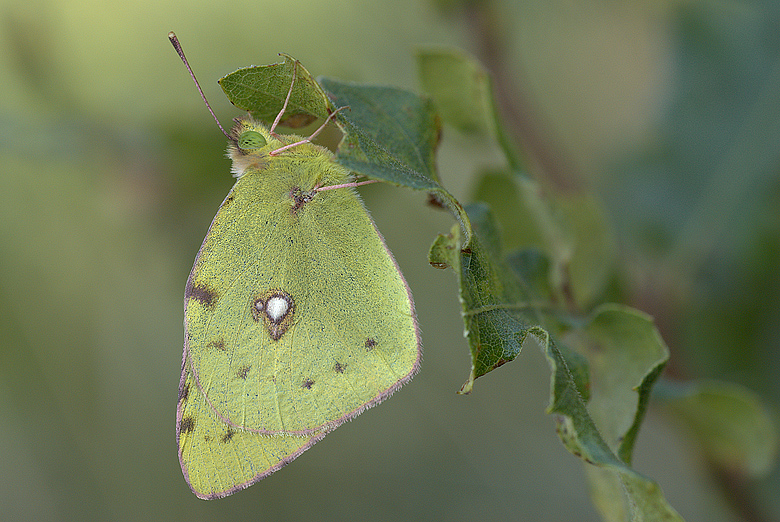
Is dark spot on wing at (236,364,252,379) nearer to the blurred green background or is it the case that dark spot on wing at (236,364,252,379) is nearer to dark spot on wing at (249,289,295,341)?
dark spot on wing at (249,289,295,341)

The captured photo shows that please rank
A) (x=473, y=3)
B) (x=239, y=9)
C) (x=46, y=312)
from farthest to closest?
1. (x=46, y=312)
2. (x=239, y=9)
3. (x=473, y=3)

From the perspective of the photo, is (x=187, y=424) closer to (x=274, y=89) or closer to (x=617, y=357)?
(x=274, y=89)

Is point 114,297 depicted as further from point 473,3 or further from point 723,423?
point 723,423

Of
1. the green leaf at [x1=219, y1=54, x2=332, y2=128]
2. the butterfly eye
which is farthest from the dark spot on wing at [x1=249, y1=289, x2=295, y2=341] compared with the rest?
the green leaf at [x1=219, y1=54, x2=332, y2=128]

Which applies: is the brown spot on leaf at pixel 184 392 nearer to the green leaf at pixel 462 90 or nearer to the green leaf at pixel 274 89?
the green leaf at pixel 274 89

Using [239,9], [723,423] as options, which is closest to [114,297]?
[239,9]

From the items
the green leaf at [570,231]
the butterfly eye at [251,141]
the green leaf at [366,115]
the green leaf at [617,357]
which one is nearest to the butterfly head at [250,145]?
the butterfly eye at [251,141]
